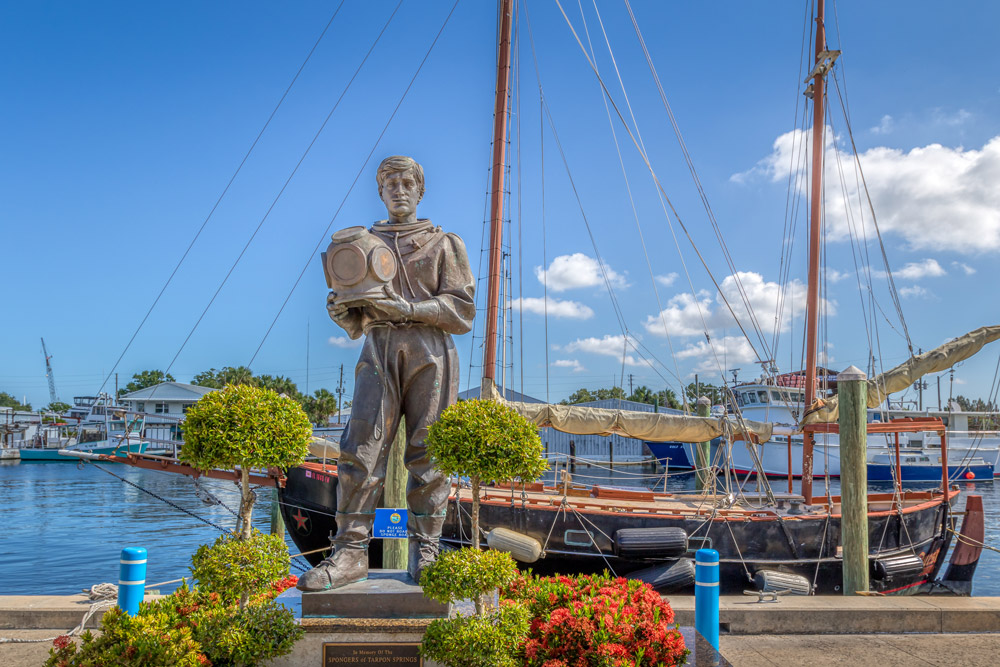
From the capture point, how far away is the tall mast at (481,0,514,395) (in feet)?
44.7

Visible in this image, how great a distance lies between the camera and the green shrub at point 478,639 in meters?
3.84

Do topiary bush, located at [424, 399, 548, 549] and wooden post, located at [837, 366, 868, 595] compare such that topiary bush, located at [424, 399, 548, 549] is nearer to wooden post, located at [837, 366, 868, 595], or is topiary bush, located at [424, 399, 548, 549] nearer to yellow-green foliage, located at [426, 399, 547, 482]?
yellow-green foliage, located at [426, 399, 547, 482]

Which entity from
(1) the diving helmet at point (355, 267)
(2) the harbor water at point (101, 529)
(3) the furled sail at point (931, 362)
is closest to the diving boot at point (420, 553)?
(1) the diving helmet at point (355, 267)

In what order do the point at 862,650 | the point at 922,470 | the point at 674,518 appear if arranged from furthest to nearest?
the point at 922,470, the point at 674,518, the point at 862,650

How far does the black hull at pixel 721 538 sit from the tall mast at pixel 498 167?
3.60 meters

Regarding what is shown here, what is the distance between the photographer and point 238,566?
3.90 metres

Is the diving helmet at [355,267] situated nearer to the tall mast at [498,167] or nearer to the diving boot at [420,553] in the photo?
the diving boot at [420,553]

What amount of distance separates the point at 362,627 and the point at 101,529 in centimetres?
2192

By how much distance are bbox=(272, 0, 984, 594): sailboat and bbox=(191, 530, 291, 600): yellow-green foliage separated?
17.6 ft

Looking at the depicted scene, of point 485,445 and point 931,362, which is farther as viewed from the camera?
point 931,362

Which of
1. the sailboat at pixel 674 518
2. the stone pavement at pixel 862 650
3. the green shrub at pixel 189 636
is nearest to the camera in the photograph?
the green shrub at pixel 189 636

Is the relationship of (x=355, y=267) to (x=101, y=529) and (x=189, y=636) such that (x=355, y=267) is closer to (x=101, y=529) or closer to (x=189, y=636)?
(x=189, y=636)

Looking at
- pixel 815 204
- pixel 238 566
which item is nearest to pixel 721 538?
pixel 238 566

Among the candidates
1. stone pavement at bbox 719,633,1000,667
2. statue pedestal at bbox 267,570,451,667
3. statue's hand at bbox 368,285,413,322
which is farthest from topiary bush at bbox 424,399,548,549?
stone pavement at bbox 719,633,1000,667
